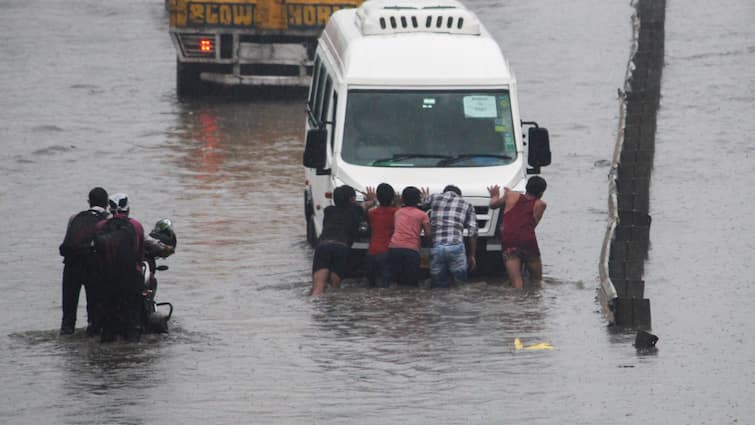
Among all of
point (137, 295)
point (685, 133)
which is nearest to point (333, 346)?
point (137, 295)

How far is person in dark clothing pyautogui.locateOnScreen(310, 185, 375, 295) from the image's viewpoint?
18.6 m

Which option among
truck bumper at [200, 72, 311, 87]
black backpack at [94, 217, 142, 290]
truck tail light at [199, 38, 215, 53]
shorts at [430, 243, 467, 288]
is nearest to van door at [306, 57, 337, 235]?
shorts at [430, 243, 467, 288]

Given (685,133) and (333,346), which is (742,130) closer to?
(685,133)

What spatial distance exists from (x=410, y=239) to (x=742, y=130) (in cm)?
1357

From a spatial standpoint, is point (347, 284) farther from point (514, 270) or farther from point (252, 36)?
point (252, 36)

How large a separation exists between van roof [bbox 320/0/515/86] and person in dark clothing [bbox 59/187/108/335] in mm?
4286

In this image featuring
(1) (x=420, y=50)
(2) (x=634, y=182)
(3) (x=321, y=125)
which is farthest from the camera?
(2) (x=634, y=182)

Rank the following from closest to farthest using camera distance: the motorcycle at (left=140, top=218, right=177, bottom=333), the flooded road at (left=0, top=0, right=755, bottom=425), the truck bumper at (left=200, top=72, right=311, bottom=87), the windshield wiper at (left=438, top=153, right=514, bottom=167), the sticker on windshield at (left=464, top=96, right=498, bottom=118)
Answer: the flooded road at (left=0, top=0, right=755, bottom=425), the motorcycle at (left=140, top=218, right=177, bottom=333), the windshield wiper at (left=438, top=153, right=514, bottom=167), the sticker on windshield at (left=464, top=96, right=498, bottom=118), the truck bumper at (left=200, top=72, right=311, bottom=87)

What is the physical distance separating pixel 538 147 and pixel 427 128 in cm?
130

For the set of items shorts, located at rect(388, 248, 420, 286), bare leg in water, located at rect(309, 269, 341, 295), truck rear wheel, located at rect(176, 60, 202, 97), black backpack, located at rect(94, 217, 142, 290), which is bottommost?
bare leg in water, located at rect(309, 269, 341, 295)

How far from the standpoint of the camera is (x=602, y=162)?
27953 millimetres

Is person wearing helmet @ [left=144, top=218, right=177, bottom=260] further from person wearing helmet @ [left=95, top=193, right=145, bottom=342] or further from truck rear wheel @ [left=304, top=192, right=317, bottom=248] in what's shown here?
truck rear wheel @ [left=304, top=192, right=317, bottom=248]

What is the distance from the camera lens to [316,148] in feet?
63.0

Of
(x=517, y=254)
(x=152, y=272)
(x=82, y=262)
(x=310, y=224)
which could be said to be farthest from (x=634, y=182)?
(x=82, y=262)
